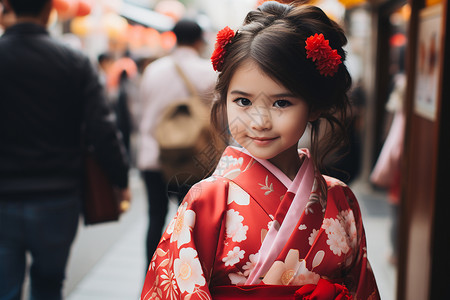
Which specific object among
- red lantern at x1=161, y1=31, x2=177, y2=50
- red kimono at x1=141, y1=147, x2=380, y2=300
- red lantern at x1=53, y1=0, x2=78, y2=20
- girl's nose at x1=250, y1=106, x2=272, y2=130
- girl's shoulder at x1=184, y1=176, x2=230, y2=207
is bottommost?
red lantern at x1=161, y1=31, x2=177, y2=50

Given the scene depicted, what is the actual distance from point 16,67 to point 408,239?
2466 millimetres

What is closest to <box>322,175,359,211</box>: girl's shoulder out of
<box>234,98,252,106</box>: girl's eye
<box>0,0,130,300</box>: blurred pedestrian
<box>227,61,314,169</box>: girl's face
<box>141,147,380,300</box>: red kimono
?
<box>141,147,380,300</box>: red kimono

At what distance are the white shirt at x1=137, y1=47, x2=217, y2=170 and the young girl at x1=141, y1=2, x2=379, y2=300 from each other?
2.12m

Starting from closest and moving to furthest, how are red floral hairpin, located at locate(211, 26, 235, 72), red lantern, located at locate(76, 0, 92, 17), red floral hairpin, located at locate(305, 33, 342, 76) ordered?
1. red floral hairpin, located at locate(305, 33, 342, 76)
2. red floral hairpin, located at locate(211, 26, 235, 72)
3. red lantern, located at locate(76, 0, 92, 17)

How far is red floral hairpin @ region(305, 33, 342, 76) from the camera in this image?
139 cm

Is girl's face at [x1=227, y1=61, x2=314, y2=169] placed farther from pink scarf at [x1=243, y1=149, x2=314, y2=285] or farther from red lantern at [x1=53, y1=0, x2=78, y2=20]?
red lantern at [x1=53, y1=0, x2=78, y2=20]

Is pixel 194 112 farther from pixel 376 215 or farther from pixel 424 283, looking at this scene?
pixel 376 215

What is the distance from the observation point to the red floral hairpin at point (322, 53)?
54.7 inches

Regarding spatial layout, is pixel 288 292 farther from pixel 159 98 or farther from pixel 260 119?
pixel 159 98

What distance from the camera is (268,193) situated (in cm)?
152

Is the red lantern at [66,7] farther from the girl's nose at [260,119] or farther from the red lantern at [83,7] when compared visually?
the girl's nose at [260,119]

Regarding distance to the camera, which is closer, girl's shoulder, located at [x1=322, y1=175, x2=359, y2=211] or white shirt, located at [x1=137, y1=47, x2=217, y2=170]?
girl's shoulder, located at [x1=322, y1=175, x2=359, y2=211]

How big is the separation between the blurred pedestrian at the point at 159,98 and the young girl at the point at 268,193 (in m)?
2.13

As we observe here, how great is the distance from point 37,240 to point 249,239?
5.01ft
